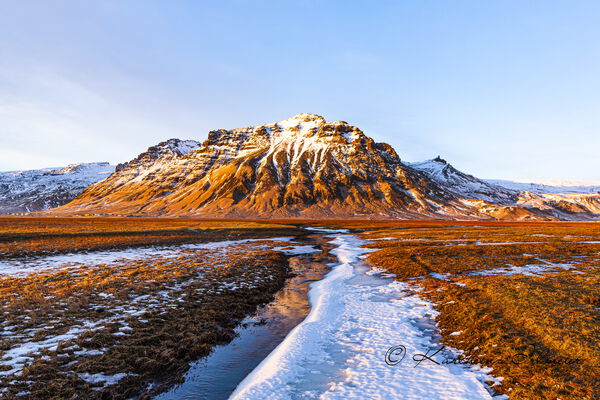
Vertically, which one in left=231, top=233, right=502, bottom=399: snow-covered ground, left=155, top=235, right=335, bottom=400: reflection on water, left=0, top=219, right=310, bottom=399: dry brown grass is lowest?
left=155, top=235, right=335, bottom=400: reflection on water

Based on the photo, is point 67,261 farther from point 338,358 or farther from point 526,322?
point 526,322

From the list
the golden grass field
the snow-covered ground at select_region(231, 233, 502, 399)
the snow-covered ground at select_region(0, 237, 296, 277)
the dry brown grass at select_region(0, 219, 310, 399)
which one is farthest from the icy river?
the snow-covered ground at select_region(0, 237, 296, 277)

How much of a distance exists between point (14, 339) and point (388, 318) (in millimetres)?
15575

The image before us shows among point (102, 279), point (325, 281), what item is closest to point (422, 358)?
point (325, 281)

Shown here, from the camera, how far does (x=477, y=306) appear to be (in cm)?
1498

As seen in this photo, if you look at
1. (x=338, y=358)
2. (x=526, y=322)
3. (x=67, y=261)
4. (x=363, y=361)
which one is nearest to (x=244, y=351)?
(x=338, y=358)

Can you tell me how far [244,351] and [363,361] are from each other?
15.8ft

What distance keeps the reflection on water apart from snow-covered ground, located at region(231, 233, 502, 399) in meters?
0.50

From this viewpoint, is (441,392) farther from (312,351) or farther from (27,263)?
(27,263)

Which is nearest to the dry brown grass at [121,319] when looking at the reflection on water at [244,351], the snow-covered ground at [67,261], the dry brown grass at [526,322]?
the reflection on water at [244,351]

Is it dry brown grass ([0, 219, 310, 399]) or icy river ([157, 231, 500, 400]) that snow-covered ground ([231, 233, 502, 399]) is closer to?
icy river ([157, 231, 500, 400])

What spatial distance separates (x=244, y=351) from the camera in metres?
11.8

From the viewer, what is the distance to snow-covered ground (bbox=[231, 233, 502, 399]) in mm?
8672

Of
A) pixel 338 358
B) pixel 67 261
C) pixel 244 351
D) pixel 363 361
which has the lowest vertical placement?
pixel 244 351
